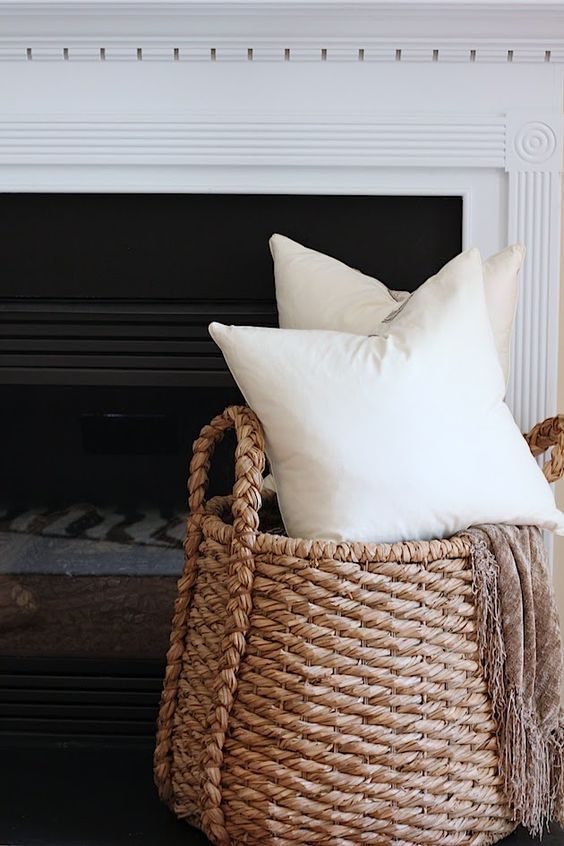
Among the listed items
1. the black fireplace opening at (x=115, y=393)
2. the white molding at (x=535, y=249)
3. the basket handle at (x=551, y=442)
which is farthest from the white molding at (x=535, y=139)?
the basket handle at (x=551, y=442)

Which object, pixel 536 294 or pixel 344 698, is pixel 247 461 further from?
pixel 536 294

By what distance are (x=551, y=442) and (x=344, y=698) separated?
21.9 inches

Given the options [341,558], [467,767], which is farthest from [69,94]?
[467,767]

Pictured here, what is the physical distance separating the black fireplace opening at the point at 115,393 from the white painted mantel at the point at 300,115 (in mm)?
53

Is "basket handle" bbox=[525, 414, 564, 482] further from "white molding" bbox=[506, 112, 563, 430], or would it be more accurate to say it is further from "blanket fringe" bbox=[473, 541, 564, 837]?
"blanket fringe" bbox=[473, 541, 564, 837]

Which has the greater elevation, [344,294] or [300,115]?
[300,115]

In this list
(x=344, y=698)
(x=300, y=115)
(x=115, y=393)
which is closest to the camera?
(x=344, y=698)

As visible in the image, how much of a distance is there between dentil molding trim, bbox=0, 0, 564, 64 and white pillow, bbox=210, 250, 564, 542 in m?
0.50

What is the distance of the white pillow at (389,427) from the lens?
1.23 metres

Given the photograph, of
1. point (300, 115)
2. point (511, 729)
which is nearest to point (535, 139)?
point (300, 115)

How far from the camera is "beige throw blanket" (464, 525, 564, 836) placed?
1.25m

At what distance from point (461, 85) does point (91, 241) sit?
651 millimetres

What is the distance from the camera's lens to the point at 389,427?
1233 millimetres

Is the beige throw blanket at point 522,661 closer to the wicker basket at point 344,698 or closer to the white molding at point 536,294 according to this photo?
the wicker basket at point 344,698
